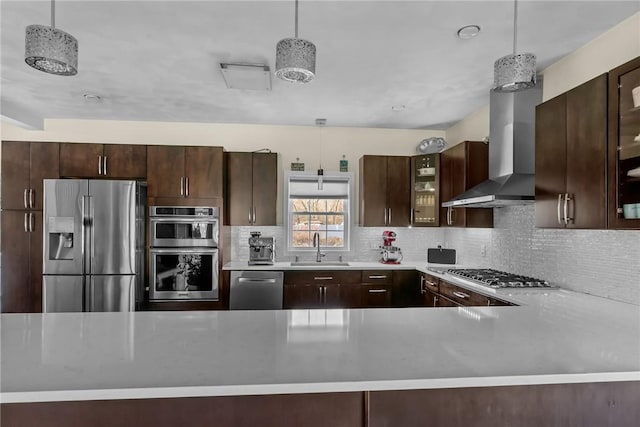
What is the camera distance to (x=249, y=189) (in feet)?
14.7

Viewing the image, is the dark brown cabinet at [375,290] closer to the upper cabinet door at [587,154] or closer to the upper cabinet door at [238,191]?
the upper cabinet door at [238,191]

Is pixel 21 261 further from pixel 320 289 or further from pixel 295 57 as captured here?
pixel 295 57

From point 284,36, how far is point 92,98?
239 centimetres

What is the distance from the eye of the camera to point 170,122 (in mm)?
4695

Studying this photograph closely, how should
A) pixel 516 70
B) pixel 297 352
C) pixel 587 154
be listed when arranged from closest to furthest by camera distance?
pixel 297 352 < pixel 516 70 < pixel 587 154

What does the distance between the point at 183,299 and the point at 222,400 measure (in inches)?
129

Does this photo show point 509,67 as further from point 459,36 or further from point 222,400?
point 222,400

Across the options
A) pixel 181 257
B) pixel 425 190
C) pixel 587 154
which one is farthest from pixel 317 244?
pixel 587 154

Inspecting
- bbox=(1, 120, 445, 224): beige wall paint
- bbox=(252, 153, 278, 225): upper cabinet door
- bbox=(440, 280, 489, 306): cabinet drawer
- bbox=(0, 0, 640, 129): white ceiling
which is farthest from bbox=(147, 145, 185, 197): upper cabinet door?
bbox=(440, 280, 489, 306): cabinet drawer

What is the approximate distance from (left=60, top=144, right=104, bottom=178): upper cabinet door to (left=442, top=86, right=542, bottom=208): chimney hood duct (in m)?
3.87

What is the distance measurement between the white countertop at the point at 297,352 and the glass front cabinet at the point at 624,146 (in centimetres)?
54

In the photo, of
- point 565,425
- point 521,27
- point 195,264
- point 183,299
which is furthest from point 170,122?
point 565,425

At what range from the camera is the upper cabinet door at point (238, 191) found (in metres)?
4.46

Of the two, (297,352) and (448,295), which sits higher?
(297,352)
